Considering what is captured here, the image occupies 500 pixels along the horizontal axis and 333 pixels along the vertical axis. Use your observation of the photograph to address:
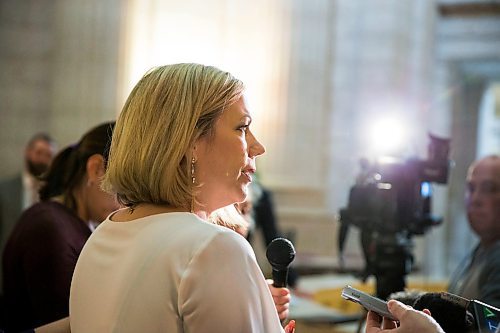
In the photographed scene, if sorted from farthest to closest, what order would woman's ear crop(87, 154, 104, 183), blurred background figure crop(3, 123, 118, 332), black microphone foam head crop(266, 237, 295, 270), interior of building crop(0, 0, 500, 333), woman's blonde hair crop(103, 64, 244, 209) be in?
1. interior of building crop(0, 0, 500, 333)
2. woman's ear crop(87, 154, 104, 183)
3. blurred background figure crop(3, 123, 118, 332)
4. black microphone foam head crop(266, 237, 295, 270)
5. woman's blonde hair crop(103, 64, 244, 209)

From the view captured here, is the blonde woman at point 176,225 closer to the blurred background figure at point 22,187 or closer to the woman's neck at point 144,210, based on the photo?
the woman's neck at point 144,210

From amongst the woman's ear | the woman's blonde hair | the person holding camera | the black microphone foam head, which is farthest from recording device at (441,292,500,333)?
the woman's ear

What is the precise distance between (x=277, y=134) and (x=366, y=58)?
110 cm

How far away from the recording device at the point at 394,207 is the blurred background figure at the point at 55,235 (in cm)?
101

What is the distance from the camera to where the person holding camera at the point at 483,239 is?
2498mm

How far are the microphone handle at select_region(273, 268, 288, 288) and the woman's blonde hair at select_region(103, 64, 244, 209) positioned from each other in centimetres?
47

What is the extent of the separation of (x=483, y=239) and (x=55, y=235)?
1.61 m

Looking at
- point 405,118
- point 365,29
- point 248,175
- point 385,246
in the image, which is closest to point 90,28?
point 365,29

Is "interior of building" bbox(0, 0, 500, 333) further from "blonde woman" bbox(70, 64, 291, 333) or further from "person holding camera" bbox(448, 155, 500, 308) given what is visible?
"blonde woman" bbox(70, 64, 291, 333)

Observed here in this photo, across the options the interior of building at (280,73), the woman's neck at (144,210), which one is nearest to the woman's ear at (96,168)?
the woman's neck at (144,210)

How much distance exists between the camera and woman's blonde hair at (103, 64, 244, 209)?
1.37 metres

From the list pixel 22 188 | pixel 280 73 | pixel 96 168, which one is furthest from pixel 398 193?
pixel 280 73

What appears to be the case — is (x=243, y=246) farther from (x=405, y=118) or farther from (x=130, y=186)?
(x=405, y=118)

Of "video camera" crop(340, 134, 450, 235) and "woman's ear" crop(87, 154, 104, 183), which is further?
"video camera" crop(340, 134, 450, 235)
